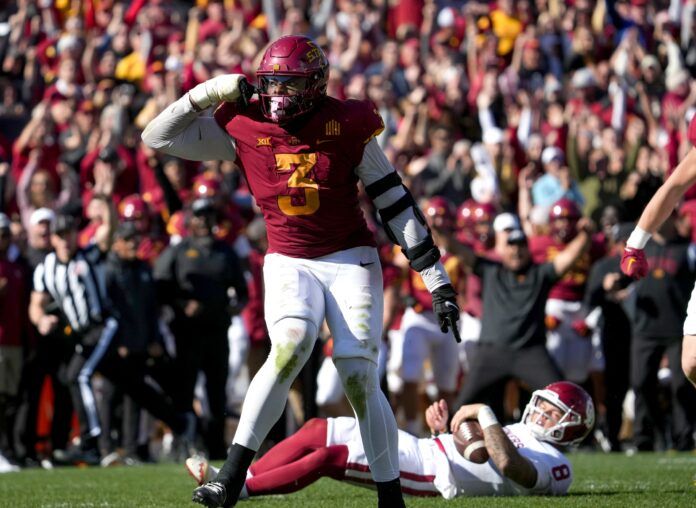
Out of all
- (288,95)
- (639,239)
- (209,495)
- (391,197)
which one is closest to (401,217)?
(391,197)

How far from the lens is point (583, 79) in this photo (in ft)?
48.7

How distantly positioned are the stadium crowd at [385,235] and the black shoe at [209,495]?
453 cm

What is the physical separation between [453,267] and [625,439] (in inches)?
85.8

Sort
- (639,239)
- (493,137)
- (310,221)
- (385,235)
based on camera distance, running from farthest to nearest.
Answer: (493,137), (385,235), (639,239), (310,221)

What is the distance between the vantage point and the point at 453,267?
12.0 meters

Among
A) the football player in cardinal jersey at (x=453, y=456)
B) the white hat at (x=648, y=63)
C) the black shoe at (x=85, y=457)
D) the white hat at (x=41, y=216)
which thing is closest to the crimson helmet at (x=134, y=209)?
the white hat at (x=41, y=216)

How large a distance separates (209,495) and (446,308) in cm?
131

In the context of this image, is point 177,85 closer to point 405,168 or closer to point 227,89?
point 405,168

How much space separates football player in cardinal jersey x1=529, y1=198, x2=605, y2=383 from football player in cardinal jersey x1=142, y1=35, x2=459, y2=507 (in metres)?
5.52

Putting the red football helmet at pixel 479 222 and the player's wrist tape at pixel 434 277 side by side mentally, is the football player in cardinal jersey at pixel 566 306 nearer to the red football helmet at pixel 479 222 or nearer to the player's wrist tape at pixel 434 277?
the red football helmet at pixel 479 222

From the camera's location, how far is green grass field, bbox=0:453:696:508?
696cm

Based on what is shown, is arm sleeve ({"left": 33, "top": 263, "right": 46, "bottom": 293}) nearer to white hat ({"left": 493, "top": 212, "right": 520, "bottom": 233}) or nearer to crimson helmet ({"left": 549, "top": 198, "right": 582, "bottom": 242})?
white hat ({"left": 493, "top": 212, "right": 520, "bottom": 233})

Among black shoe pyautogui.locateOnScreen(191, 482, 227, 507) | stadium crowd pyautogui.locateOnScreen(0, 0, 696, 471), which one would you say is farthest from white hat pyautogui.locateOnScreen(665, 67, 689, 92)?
black shoe pyautogui.locateOnScreen(191, 482, 227, 507)

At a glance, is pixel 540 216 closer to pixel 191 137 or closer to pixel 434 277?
pixel 434 277
